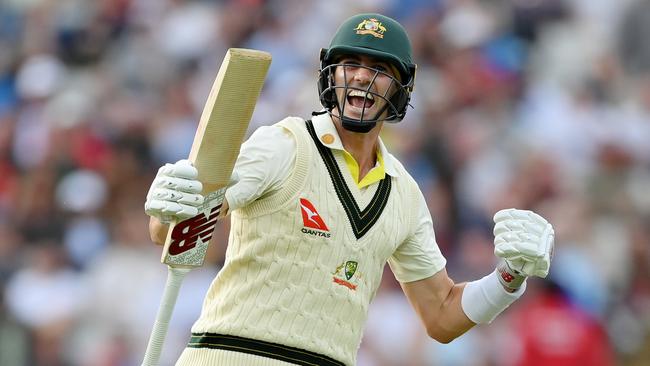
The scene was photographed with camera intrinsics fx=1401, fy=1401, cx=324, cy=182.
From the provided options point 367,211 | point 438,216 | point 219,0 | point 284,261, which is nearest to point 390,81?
point 367,211

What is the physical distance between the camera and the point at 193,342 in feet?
15.4

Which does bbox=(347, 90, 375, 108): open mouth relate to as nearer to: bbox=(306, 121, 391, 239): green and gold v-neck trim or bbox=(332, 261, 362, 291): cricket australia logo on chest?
bbox=(306, 121, 391, 239): green and gold v-neck trim

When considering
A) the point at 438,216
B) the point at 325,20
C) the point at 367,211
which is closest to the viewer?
the point at 367,211

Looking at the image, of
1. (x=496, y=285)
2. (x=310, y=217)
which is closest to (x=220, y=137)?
(x=310, y=217)

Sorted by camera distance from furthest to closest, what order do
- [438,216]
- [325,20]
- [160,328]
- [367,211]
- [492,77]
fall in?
[325,20], [492,77], [438,216], [367,211], [160,328]

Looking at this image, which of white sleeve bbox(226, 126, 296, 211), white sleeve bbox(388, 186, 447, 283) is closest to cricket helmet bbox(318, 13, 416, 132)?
white sleeve bbox(226, 126, 296, 211)

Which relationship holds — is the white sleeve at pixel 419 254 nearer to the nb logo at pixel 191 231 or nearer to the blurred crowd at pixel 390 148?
the nb logo at pixel 191 231

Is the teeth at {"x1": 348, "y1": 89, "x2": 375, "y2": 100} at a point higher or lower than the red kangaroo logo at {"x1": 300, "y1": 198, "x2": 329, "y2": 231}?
higher

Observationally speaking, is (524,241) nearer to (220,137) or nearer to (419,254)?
(419,254)

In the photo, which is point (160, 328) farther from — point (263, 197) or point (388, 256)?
point (388, 256)

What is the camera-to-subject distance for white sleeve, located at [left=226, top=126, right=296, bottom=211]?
4.46 meters

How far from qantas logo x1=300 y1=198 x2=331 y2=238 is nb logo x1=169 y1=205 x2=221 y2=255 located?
1.23 feet

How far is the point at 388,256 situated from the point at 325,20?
5995 millimetres

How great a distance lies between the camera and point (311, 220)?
15.2 ft
